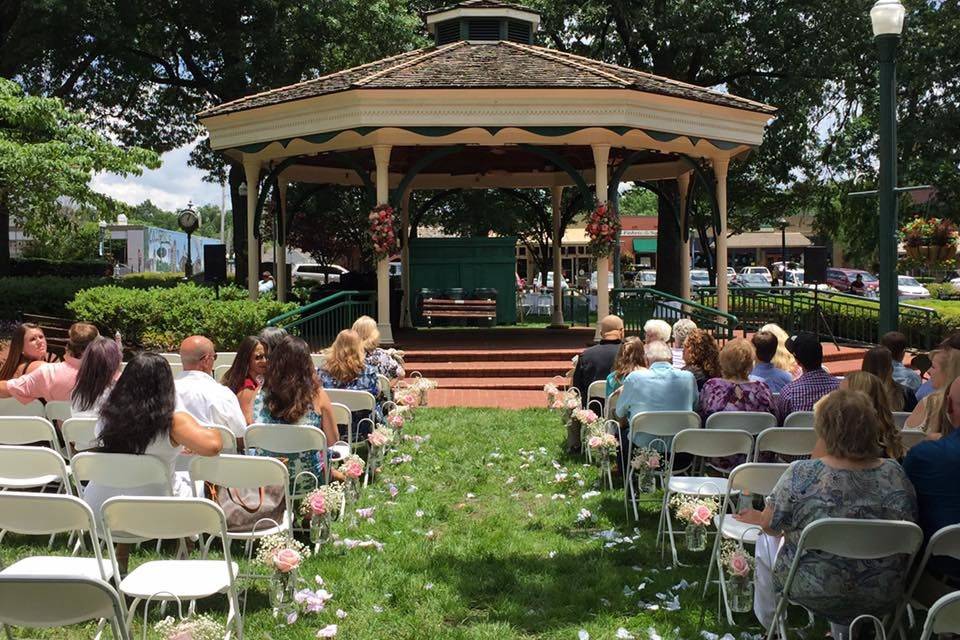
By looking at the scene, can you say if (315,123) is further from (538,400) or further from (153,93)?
(153,93)

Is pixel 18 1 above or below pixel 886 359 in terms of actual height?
above

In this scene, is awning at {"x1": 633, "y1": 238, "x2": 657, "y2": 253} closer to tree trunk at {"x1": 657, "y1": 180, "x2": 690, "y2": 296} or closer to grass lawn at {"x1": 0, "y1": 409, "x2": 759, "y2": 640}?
tree trunk at {"x1": 657, "y1": 180, "x2": 690, "y2": 296}

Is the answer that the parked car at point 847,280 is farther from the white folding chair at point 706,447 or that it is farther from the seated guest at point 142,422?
the seated guest at point 142,422

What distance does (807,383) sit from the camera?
6.63 meters

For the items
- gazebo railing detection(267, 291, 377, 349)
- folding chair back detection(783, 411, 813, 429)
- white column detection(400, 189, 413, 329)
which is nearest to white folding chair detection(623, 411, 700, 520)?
folding chair back detection(783, 411, 813, 429)

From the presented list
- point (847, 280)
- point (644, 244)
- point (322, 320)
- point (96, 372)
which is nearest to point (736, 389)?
point (96, 372)

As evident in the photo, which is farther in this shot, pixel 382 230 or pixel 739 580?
pixel 382 230

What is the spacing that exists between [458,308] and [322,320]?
4772 mm

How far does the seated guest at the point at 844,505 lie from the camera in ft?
12.9

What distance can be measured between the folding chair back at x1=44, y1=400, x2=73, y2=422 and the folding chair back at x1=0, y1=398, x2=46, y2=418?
0.10 m

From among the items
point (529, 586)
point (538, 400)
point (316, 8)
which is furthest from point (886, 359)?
point (316, 8)

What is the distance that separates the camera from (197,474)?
4703 millimetres

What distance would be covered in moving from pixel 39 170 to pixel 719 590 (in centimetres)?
1389

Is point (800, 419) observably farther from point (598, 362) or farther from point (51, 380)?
point (51, 380)
